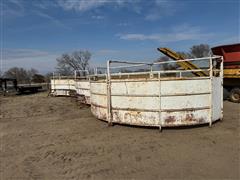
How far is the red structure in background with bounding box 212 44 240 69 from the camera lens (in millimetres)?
12242

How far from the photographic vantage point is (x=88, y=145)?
6.27 m

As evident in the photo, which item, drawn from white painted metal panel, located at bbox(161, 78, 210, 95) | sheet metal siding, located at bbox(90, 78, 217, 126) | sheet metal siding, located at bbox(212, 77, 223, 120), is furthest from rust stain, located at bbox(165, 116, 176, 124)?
sheet metal siding, located at bbox(212, 77, 223, 120)

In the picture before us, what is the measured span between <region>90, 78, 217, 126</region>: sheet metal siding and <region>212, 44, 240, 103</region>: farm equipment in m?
5.91

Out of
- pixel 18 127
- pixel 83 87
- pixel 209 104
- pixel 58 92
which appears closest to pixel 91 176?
pixel 209 104

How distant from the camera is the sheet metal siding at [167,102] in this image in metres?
7.31

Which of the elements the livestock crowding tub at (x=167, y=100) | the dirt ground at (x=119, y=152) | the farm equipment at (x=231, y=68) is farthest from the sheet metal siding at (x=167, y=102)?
the farm equipment at (x=231, y=68)

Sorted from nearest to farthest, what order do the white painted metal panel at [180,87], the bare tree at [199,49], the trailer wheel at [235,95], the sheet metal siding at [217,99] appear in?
the white painted metal panel at [180,87] < the sheet metal siding at [217,99] < the trailer wheel at [235,95] < the bare tree at [199,49]

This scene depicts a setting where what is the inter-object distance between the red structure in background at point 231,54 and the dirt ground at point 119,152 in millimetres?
5048

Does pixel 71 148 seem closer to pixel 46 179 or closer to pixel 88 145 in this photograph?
pixel 88 145

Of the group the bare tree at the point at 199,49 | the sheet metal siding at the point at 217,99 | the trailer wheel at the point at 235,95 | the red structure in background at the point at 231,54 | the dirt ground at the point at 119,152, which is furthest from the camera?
the bare tree at the point at 199,49

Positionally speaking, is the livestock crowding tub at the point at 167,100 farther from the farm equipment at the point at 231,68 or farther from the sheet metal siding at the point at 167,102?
the farm equipment at the point at 231,68

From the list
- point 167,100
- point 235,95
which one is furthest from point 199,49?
point 167,100

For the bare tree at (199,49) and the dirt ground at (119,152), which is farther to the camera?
the bare tree at (199,49)

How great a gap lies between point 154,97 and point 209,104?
1848mm
